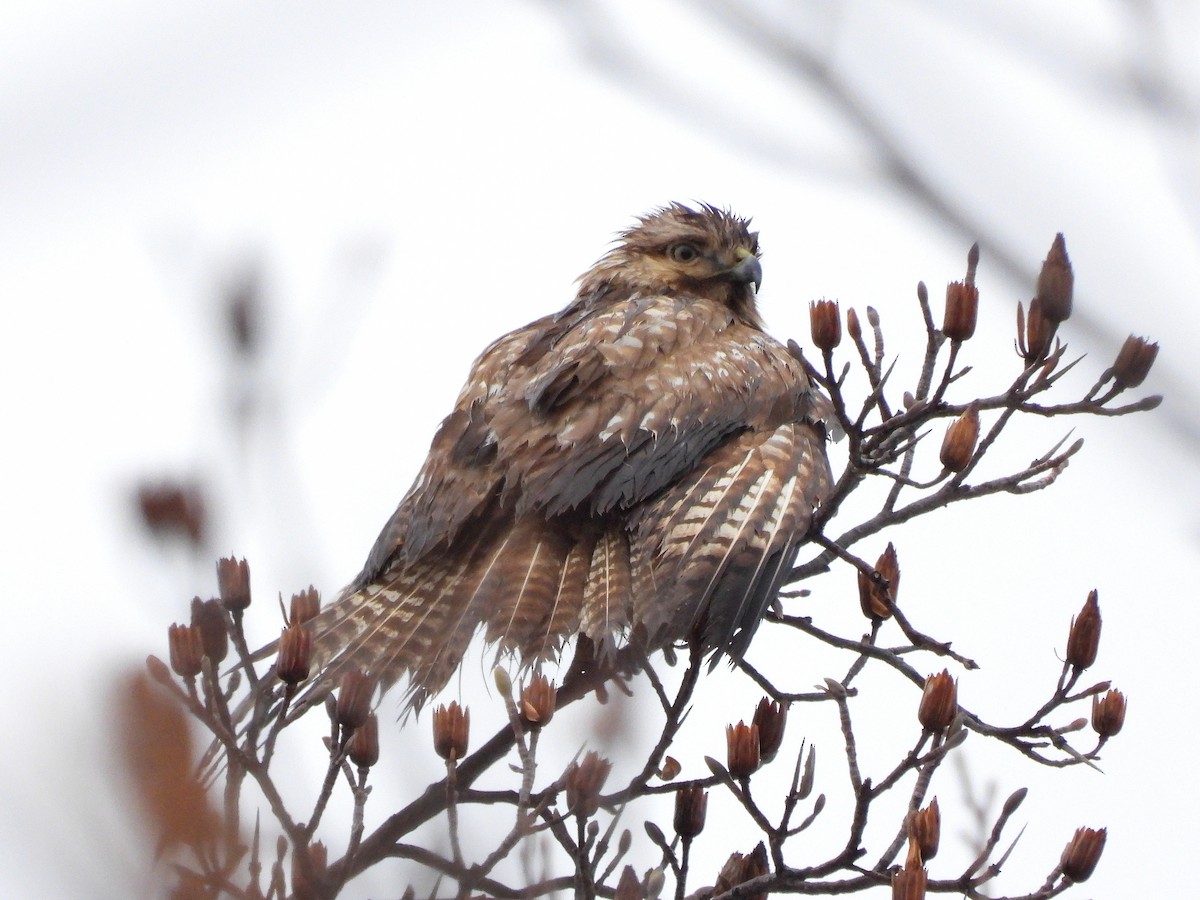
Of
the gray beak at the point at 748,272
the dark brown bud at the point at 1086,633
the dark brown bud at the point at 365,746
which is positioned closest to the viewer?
the dark brown bud at the point at 365,746

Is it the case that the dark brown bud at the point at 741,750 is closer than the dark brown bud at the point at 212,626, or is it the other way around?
the dark brown bud at the point at 212,626

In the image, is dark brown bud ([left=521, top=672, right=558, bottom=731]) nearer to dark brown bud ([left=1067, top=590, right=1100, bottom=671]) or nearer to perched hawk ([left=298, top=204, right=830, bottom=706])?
perched hawk ([left=298, top=204, right=830, bottom=706])

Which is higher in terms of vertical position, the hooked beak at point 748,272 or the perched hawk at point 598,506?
the hooked beak at point 748,272

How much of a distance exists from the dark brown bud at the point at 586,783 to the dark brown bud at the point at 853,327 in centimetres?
119

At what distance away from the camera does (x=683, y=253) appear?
643 centimetres

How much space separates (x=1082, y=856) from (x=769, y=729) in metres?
0.74

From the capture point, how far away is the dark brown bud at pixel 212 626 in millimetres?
3203

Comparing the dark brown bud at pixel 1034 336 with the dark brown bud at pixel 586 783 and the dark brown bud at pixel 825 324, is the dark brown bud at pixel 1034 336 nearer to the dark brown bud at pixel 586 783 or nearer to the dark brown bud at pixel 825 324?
the dark brown bud at pixel 825 324

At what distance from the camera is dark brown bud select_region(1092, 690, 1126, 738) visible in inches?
146

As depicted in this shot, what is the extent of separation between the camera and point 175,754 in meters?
1.59

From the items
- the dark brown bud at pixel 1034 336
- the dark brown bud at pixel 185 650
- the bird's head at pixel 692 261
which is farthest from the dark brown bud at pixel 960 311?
the bird's head at pixel 692 261

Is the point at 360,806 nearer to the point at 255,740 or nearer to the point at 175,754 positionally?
the point at 255,740

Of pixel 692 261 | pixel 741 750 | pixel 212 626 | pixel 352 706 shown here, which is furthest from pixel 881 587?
pixel 692 261

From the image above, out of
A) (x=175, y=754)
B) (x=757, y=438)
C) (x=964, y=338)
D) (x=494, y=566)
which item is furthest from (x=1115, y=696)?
(x=175, y=754)
